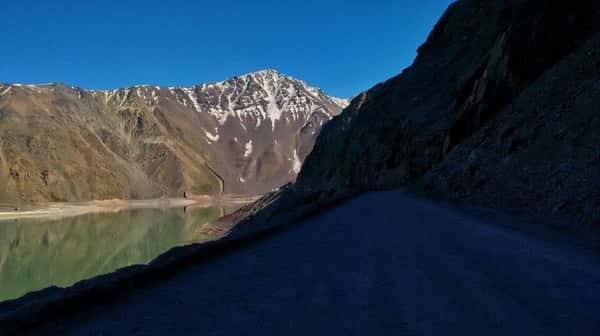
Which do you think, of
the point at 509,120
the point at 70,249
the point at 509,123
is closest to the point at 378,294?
the point at 509,123

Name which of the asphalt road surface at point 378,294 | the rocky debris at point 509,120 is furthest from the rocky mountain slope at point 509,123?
the asphalt road surface at point 378,294

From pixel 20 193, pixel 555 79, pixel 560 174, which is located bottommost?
pixel 20 193

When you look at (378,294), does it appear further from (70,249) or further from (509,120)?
(70,249)

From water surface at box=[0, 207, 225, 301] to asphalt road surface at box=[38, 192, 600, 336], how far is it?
2820 centimetres

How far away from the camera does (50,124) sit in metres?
156

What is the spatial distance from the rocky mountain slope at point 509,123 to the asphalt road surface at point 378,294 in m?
3.92

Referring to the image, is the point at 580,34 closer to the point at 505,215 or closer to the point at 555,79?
the point at 555,79

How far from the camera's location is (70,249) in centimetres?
5059

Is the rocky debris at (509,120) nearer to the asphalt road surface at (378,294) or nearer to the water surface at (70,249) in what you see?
the asphalt road surface at (378,294)

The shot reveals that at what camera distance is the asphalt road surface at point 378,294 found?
13.7 ft

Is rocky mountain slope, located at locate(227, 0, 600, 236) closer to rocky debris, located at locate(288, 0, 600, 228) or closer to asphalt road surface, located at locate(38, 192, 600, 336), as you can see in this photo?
rocky debris, located at locate(288, 0, 600, 228)

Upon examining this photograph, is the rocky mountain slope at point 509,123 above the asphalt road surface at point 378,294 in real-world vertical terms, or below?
above

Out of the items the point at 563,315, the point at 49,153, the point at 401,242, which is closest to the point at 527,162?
the point at 401,242

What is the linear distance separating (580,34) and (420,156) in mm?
12778
